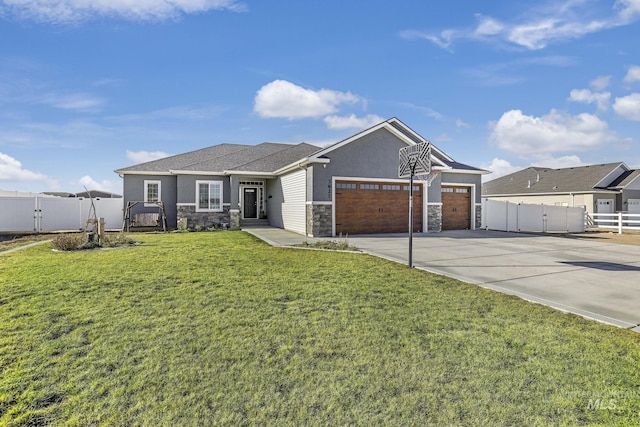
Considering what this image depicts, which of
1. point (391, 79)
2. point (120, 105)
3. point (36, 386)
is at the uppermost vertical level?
point (391, 79)

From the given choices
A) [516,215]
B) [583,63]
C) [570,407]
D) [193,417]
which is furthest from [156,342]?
[516,215]

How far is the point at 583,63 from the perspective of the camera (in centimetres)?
1306

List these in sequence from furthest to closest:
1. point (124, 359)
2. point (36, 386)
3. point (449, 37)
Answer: point (449, 37) < point (124, 359) < point (36, 386)

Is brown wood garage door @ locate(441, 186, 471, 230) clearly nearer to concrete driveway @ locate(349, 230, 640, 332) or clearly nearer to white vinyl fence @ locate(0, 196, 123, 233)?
concrete driveway @ locate(349, 230, 640, 332)

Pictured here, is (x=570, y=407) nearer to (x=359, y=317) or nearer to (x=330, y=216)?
(x=359, y=317)

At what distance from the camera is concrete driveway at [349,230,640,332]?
5.02 m

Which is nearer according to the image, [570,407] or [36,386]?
[570,407]

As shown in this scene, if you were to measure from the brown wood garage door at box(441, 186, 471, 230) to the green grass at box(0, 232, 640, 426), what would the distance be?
13470 mm

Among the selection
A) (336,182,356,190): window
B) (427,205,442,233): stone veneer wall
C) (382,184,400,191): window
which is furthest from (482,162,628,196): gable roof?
(336,182,356,190): window

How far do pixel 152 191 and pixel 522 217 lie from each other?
22.8 m

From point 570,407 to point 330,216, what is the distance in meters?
12.3

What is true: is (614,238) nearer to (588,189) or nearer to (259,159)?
(588,189)

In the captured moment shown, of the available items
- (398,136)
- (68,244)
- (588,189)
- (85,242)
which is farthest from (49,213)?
(588,189)

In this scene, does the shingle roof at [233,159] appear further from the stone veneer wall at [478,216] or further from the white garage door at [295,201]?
the stone veneer wall at [478,216]
